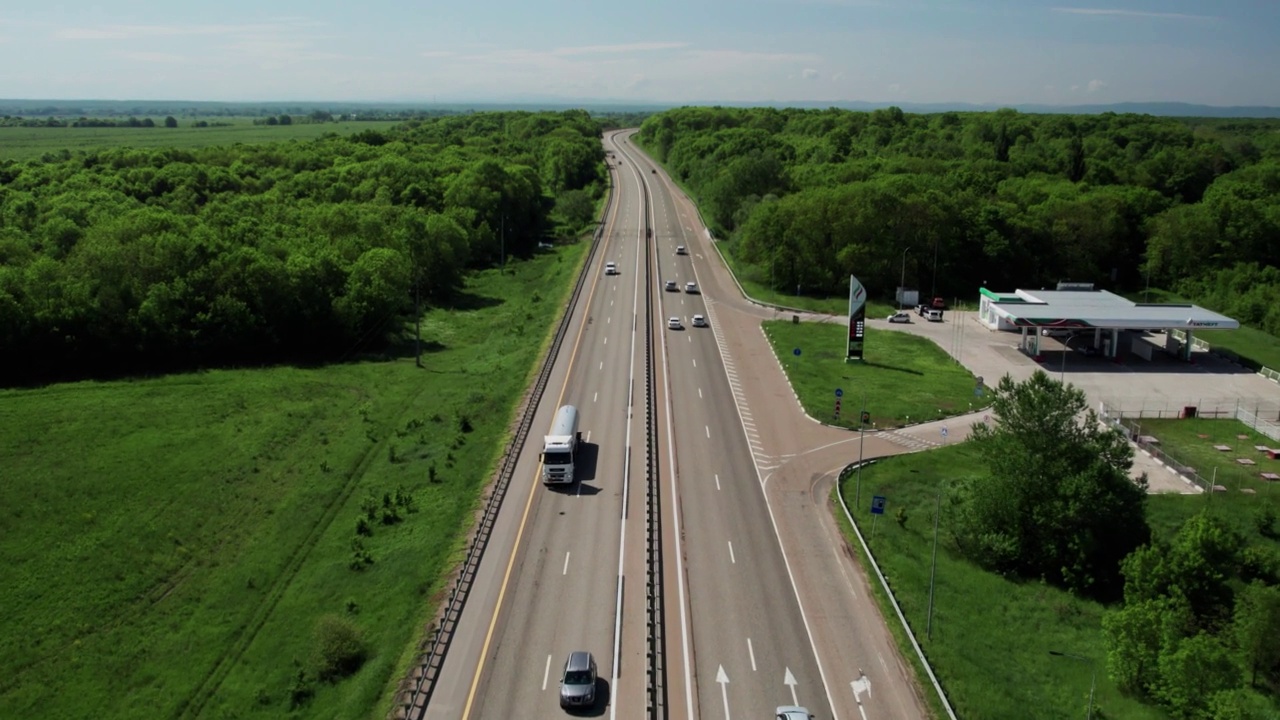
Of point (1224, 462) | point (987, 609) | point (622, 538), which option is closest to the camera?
point (987, 609)

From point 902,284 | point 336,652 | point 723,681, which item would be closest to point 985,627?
point 723,681

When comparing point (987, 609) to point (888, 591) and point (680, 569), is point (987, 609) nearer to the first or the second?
point (888, 591)

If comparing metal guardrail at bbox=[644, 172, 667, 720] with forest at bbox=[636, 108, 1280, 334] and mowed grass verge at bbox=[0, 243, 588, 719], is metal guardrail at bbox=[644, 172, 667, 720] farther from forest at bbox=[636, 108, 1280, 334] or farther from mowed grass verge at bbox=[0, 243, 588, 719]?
forest at bbox=[636, 108, 1280, 334]

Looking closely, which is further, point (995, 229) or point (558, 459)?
point (995, 229)

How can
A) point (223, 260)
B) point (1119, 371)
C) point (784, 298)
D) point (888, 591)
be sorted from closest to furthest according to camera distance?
point (888, 591) → point (1119, 371) → point (223, 260) → point (784, 298)

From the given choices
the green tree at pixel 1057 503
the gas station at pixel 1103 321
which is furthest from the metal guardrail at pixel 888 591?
the gas station at pixel 1103 321

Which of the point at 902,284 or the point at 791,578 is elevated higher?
the point at 902,284

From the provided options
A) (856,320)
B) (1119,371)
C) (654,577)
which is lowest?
(654,577)

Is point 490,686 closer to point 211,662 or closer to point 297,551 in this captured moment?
point 211,662
